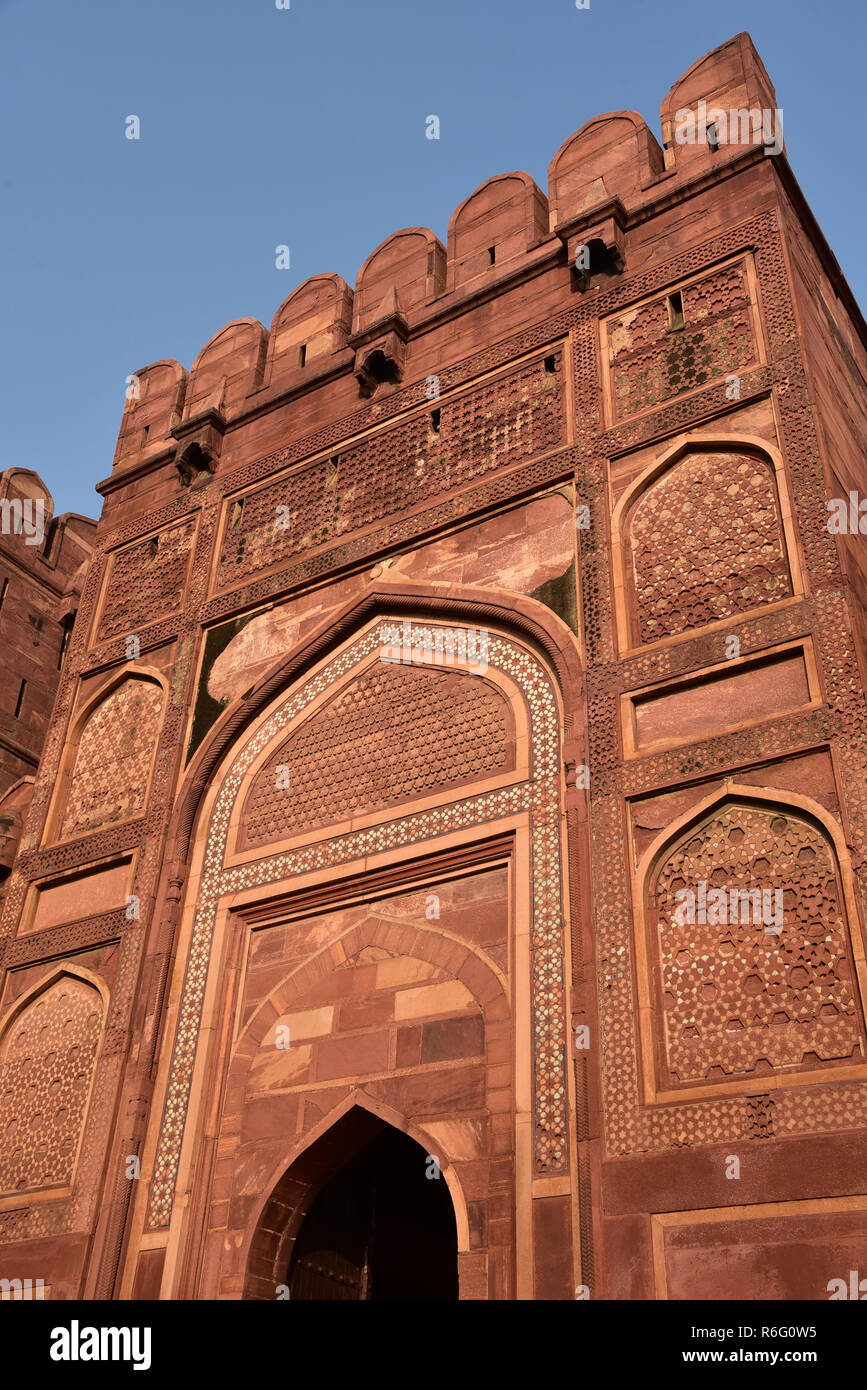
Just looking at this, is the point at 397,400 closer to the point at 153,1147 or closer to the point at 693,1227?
the point at 153,1147

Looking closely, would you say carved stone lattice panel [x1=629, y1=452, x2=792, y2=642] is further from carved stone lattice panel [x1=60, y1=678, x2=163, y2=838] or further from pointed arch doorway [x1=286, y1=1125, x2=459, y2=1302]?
carved stone lattice panel [x1=60, y1=678, x2=163, y2=838]

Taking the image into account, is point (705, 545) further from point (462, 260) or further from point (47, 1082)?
point (47, 1082)

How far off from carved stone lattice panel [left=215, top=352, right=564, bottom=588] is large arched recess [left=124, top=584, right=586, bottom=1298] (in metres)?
0.67

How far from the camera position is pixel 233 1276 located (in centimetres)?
531

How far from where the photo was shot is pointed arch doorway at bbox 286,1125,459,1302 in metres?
5.70

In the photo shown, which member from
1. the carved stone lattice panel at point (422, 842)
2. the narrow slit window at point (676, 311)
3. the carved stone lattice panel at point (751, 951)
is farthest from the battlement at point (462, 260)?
the carved stone lattice panel at point (751, 951)

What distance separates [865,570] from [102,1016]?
405 centimetres

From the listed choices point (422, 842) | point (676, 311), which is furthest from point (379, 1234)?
point (676, 311)

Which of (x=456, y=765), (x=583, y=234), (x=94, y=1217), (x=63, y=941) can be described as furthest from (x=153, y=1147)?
(x=583, y=234)

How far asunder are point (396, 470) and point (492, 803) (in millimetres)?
2311

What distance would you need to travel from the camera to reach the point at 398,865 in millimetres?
5777

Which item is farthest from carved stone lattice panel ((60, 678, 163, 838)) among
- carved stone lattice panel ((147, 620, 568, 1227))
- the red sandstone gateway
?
carved stone lattice panel ((147, 620, 568, 1227))

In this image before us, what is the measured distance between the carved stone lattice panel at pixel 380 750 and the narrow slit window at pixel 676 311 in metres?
1.94

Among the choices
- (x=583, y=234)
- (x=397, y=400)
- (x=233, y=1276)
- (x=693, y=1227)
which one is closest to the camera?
(x=693, y=1227)
